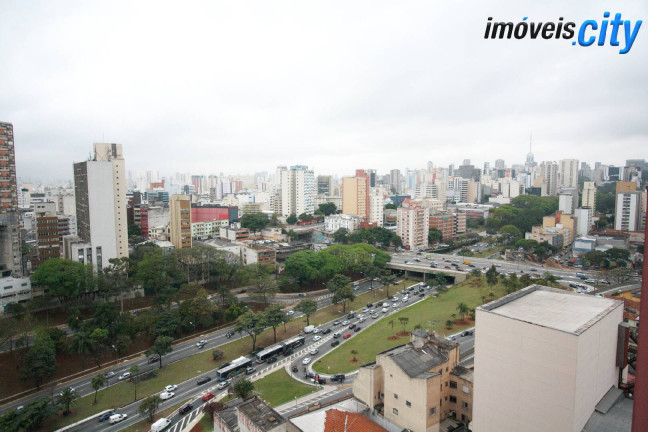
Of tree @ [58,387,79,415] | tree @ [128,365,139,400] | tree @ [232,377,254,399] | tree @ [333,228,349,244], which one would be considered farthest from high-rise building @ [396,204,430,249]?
tree @ [58,387,79,415]

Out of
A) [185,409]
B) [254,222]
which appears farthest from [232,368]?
[254,222]

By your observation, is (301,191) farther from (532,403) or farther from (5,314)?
(532,403)

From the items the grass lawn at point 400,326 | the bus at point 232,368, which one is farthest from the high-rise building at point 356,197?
the bus at point 232,368

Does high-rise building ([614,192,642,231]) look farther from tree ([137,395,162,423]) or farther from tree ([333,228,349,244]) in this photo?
tree ([137,395,162,423])

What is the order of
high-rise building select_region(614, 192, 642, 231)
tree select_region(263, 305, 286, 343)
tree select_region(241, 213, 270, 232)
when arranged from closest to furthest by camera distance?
tree select_region(263, 305, 286, 343) → high-rise building select_region(614, 192, 642, 231) → tree select_region(241, 213, 270, 232)

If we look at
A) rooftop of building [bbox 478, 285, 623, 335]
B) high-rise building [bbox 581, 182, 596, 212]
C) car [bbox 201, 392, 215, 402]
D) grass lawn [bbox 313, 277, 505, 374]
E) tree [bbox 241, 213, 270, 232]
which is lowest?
car [bbox 201, 392, 215, 402]

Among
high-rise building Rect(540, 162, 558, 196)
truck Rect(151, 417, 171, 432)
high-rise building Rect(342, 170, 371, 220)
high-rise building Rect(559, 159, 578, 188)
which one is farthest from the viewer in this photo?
high-rise building Rect(559, 159, 578, 188)

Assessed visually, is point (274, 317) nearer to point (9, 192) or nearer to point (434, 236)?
point (9, 192)
